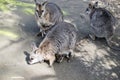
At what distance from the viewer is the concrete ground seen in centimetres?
539

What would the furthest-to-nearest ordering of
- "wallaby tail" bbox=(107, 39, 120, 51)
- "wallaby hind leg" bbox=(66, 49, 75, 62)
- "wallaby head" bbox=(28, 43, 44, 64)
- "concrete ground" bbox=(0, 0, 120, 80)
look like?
"wallaby tail" bbox=(107, 39, 120, 51) → "wallaby hind leg" bbox=(66, 49, 75, 62) → "wallaby head" bbox=(28, 43, 44, 64) → "concrete ground" bbox=(0, 0, 120, 80)

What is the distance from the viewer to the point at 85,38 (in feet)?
22.5

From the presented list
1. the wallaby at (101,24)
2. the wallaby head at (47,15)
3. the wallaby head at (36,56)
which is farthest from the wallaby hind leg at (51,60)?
the wallaby at (101,24)

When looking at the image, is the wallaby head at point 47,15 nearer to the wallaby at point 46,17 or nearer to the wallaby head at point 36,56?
the wallaby at point 46,17

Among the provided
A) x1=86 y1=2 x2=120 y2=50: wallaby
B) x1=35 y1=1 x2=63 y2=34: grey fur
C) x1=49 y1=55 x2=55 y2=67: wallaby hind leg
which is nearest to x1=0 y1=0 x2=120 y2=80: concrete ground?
x1=49 y1=55 x2=55 y2=67: wallaby hind leg

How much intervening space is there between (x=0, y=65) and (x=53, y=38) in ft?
3.89

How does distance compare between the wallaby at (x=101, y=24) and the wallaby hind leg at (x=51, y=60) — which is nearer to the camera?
the wallaby hind leg at (x=51, y=60)

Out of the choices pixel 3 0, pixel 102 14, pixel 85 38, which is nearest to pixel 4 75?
pixel 85 38

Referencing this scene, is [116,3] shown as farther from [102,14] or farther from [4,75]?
[4,75]

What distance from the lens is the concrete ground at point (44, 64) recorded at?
17.7ft

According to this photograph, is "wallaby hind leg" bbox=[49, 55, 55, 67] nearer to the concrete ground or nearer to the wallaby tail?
the concrete ground

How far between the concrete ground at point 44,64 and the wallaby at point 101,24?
0.61ft

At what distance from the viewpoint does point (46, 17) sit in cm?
676

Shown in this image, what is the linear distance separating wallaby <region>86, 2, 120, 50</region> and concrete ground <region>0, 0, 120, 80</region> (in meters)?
0.19
